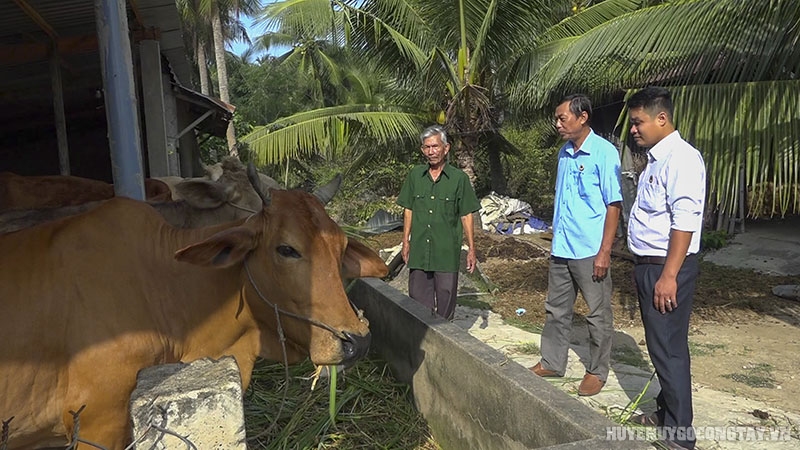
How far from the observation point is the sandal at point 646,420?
326 centimetres

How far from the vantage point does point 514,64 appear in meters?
10.9

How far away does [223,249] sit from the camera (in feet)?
7.59

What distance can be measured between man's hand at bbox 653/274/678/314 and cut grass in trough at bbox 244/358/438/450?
1.31 meters

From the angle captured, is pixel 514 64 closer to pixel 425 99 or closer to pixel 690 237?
pixel 425 99

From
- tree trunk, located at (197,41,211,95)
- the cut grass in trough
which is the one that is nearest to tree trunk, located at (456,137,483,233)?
the cut grass in trough

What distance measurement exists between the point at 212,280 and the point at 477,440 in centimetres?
133

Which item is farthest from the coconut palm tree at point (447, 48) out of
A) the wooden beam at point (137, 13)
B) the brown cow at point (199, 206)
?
the brown cow at point (199, 206)

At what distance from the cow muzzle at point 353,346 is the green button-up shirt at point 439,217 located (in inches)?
89.5

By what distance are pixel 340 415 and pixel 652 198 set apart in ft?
6.40

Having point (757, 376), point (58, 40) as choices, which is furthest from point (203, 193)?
point (757, 376)

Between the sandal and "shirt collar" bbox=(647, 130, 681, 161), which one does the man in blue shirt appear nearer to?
the sandal

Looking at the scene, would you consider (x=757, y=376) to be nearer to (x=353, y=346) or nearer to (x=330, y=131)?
(x=353, y=346)

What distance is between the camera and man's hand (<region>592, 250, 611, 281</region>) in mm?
3588

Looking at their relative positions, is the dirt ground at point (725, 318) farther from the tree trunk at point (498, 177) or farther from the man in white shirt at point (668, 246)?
the tree trunk at point (498, 177)
